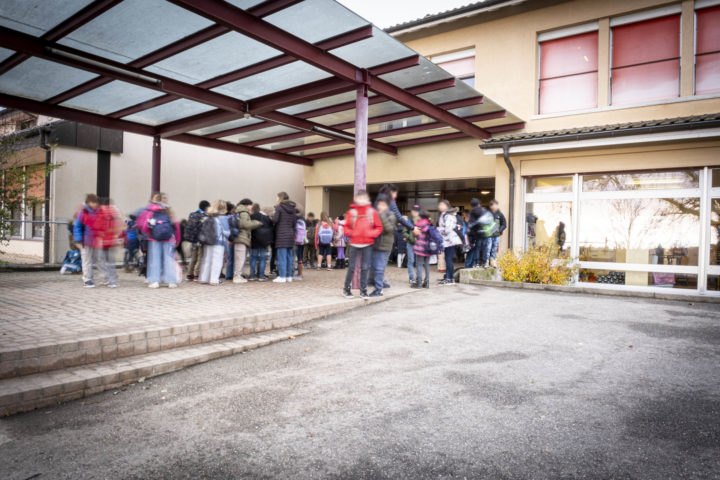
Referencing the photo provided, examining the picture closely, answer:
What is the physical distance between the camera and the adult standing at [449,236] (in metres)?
10.0

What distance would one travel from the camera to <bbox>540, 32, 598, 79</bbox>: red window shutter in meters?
12.5

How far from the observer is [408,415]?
3.47m

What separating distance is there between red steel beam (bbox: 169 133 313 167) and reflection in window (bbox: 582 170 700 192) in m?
9.98

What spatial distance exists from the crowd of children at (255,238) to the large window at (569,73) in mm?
4183

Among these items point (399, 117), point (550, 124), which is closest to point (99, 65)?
point (399, 117)

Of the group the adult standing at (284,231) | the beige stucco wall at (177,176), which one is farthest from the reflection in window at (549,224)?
the beige stucco wall at (177,176)

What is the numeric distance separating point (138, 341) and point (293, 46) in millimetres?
5045

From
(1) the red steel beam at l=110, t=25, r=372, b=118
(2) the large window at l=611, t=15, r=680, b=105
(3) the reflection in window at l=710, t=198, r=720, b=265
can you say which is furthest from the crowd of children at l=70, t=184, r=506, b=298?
(2) the large window at l=611, t=15, r=680, b=105

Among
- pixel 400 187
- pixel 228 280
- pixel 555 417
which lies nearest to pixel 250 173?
pixel 400 187

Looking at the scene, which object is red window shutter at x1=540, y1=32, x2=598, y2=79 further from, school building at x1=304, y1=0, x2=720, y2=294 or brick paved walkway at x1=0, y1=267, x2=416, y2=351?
brick paved walkway at x1=0, y1=267, x2=416, y2=351

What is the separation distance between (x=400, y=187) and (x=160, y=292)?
1135cm

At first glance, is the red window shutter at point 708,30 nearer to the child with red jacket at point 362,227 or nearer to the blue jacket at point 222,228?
the child with red jacket at point 362,227

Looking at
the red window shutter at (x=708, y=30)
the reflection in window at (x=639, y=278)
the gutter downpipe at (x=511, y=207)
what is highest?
the red window shutter at (x=708, y=30)

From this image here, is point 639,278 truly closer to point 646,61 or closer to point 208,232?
point 646,61
